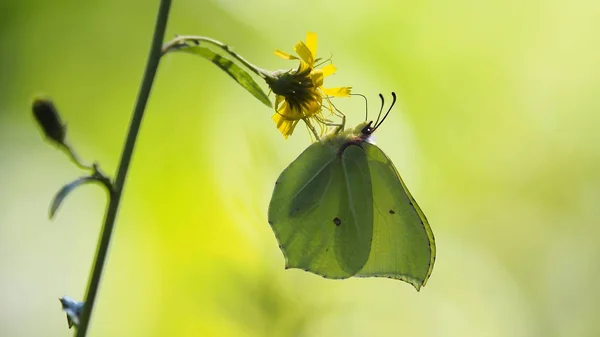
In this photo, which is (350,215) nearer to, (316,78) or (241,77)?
(316,78)

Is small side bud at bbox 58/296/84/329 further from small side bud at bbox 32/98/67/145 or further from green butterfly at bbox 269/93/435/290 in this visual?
green butterfly at bbox 269/93/435/290

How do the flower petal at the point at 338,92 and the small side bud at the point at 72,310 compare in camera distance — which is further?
the flower petal at the point at 338,92

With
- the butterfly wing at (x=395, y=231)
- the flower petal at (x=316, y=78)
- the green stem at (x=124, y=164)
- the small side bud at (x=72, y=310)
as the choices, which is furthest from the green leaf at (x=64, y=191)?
the butterfly wing at (x=395, y=231)

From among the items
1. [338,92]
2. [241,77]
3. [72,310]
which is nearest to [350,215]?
[338,92]

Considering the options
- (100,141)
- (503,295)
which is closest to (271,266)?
(100,141)

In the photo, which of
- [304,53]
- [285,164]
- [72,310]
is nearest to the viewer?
[72,310]

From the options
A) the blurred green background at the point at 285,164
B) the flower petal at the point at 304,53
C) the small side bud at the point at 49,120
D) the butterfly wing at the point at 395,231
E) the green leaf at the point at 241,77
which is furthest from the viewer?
the blurred green background at the point at 285,164

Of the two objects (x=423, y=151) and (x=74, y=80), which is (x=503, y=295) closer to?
(x=423, y=151)

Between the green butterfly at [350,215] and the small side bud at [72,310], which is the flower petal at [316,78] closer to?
the green butterfly at [350,215]
